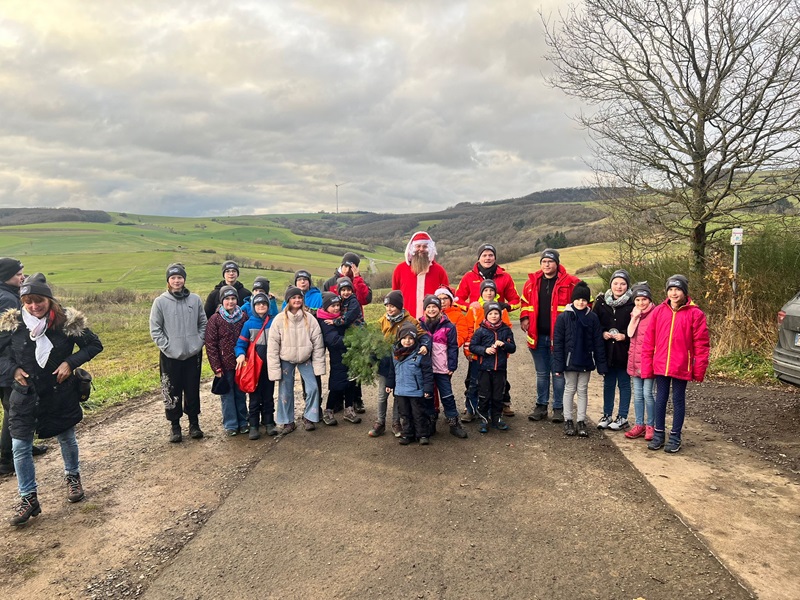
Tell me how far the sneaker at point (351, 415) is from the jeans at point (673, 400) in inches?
143

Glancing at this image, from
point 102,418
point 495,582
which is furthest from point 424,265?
point 102,418

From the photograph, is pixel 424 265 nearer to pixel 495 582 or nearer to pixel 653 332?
pixel 653 332

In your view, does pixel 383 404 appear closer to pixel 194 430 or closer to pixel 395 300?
pixel 395 300

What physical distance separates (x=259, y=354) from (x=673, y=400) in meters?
4.81

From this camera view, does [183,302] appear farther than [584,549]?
Yes

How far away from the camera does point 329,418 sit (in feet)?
21.4

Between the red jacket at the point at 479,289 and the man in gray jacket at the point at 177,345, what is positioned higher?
the red jacket at the point at 479,289

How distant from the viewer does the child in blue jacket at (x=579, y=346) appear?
596cm

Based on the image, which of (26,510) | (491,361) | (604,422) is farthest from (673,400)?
(26,510)

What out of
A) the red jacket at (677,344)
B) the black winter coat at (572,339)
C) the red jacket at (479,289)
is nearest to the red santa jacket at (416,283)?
the red jacket at (479,289)

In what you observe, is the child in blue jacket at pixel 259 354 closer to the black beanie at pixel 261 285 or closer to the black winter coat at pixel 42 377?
the black beanie at pixel 261 285

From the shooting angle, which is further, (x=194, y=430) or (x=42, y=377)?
(x=194, y=430)

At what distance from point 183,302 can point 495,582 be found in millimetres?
4681

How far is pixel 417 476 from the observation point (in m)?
4.86
